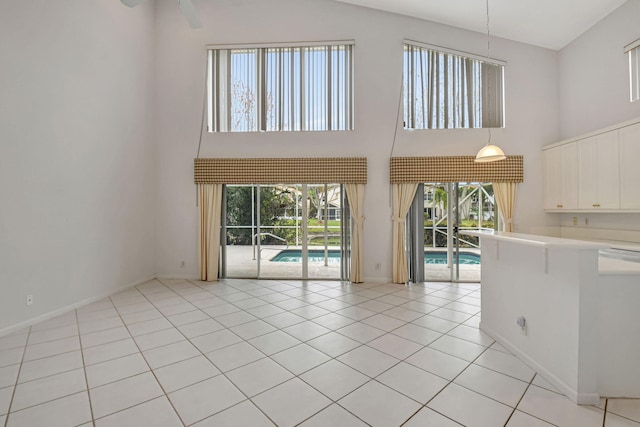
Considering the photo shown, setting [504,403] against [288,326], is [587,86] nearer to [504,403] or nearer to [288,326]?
[504,403]

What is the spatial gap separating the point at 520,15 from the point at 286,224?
17.4 ft

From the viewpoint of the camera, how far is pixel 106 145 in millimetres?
4055

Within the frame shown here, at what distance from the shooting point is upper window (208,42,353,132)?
5000 millimetres

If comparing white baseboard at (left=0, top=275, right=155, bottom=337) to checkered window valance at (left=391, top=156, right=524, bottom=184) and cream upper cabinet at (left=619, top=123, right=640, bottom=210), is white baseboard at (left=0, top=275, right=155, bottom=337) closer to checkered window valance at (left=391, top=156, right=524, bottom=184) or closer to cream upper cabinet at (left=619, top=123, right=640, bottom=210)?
checkered window valance at (left=391, top=156, right=524, bottom=184)

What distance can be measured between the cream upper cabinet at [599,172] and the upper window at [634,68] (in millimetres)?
652

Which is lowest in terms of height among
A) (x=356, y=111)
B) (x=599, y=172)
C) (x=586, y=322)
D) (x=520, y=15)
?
(x=586, y=322)

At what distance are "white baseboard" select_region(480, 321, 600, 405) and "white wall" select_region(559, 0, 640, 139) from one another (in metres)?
3.66

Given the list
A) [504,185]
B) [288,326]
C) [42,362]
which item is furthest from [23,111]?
[504,185]

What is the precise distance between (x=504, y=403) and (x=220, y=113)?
5.65 meters

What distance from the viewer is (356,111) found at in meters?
4.88

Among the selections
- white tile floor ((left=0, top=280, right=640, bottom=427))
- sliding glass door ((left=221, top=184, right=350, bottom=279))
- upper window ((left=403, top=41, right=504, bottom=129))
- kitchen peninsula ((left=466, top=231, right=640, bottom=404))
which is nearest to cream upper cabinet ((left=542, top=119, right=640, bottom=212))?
upper window ((left=403, top=41, right=504, bottom=129))

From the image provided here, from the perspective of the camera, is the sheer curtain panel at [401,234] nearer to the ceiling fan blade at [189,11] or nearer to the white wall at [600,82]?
the white wall at [600,82]

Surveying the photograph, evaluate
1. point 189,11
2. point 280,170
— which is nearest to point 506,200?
point 280,170

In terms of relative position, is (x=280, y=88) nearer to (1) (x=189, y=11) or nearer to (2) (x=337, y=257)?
(1) (x=189, y=11)
